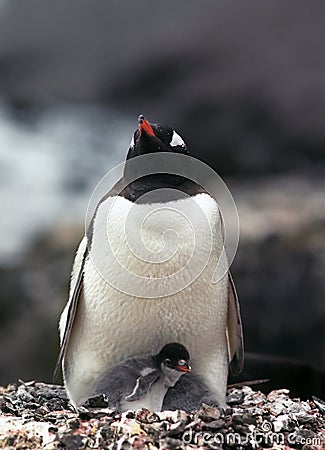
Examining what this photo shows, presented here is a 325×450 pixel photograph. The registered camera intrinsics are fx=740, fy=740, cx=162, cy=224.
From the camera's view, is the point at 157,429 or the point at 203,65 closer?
the point at 157,429

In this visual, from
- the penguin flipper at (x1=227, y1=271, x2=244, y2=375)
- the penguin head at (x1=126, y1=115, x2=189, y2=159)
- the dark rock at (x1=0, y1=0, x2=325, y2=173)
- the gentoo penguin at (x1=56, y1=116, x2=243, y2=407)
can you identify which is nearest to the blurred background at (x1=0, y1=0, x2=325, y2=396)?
the dark rock at (x1=0, y1=0, x2=325, y2=173)

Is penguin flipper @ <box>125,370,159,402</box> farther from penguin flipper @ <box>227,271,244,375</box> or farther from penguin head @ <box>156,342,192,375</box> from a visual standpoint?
penguin flipper @ <box>227,271,244,375</box>

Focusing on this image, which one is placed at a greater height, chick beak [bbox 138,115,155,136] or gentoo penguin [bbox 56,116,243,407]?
chick beak [bbox 138,115,155,136]

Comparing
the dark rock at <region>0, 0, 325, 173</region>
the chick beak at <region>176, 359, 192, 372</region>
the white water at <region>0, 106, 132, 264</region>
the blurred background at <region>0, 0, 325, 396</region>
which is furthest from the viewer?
the white water at <region>0, 106, 132, 264</region>

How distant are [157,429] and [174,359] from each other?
0.88 ft

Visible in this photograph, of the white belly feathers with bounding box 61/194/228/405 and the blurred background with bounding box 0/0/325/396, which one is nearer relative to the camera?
the white belly feathers with bounding box 61/194/228/405

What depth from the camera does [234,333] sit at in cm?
213

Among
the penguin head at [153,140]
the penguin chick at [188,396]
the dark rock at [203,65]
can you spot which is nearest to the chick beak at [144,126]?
the penguin head at [153,140]

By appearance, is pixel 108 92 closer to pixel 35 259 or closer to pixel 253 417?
pixel 35 259

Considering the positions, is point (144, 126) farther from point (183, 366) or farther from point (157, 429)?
point (157, 429)

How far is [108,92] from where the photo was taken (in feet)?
21.7

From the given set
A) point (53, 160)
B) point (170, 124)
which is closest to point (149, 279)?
point (170, 124)

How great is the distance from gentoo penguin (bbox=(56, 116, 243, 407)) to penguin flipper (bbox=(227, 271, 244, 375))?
0.18 feet

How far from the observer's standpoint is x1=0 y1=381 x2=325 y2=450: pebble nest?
4.99 ft
